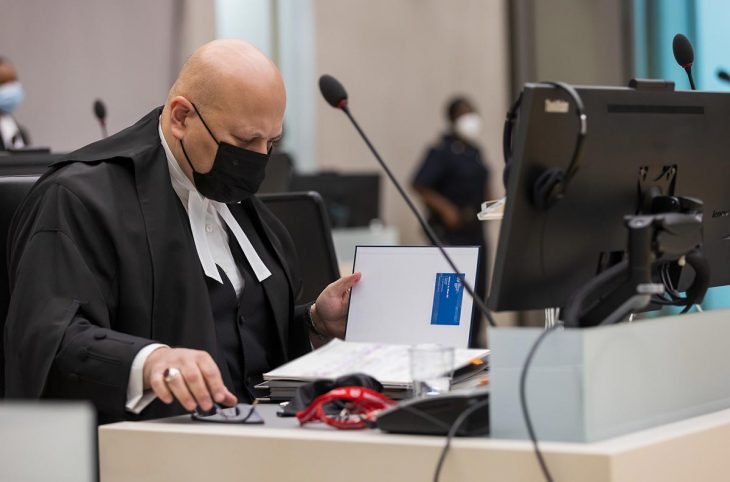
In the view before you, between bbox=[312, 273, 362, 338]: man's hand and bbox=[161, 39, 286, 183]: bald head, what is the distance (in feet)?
0.97

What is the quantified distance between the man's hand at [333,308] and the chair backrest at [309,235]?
0.36m

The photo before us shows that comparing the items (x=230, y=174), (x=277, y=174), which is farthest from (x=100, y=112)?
(x=230, y=174)

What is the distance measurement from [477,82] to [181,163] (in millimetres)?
6506

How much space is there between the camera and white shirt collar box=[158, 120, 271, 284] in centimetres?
211

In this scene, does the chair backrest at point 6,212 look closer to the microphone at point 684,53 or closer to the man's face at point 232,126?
the man's face at point 232,126

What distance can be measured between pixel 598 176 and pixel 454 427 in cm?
43

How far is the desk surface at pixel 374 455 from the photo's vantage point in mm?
1274

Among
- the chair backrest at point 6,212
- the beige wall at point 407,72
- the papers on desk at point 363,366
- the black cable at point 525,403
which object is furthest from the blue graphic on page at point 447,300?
the beige wall at point 407,72

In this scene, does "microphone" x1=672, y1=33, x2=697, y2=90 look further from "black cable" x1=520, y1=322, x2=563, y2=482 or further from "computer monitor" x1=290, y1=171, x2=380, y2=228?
"computer monitor" x1=290, y1=171, x2=380, y2=228

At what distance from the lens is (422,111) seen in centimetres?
856

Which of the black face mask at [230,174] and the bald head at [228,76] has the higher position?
the bald head at [228,76]

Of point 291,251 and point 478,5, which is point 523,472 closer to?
point 291,251

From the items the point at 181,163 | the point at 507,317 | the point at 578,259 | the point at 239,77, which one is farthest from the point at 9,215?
the point at 507,317

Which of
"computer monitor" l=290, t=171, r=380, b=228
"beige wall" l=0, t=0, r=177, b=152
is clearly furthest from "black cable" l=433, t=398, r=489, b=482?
"beige wall" l=0, t=0, r=177, b=152
